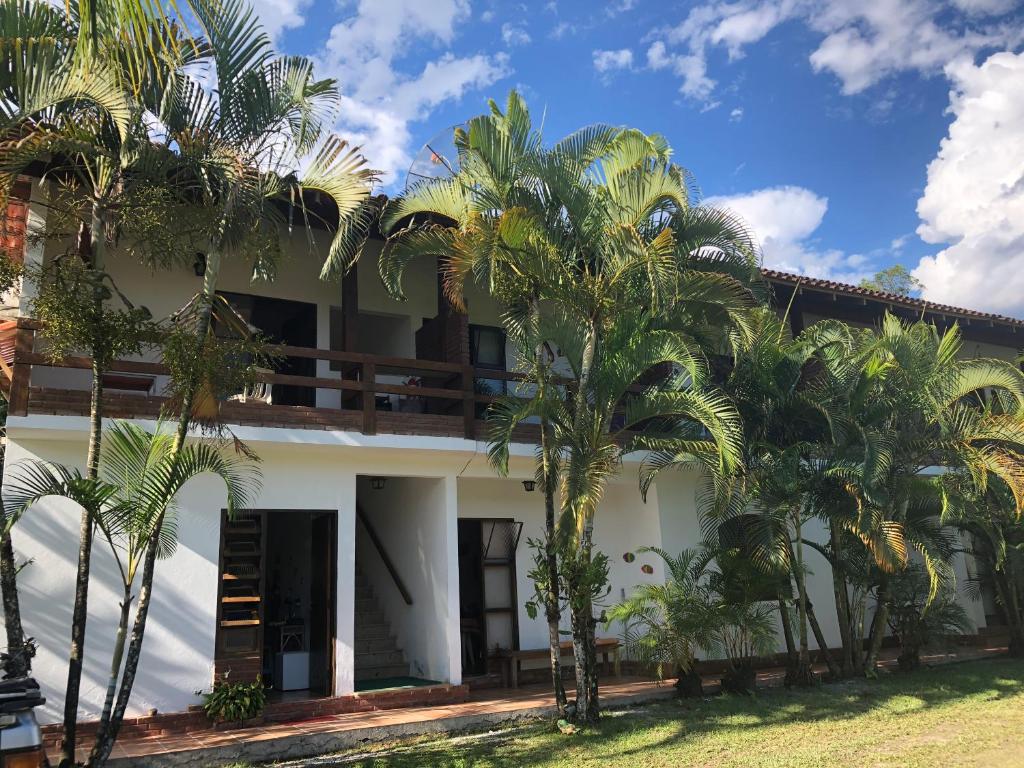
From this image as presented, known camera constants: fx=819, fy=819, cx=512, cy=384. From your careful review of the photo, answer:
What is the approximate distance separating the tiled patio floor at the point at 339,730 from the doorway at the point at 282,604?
0.89 m

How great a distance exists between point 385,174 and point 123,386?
4.18 meters

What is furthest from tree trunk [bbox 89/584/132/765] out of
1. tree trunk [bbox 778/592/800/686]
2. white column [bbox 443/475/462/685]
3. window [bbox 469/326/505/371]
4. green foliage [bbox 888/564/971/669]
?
green foliage [bbox 888/564/971/669]

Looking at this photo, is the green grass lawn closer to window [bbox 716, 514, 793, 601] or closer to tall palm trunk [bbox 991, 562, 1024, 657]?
window [bbox 716, 514, 793, 601]

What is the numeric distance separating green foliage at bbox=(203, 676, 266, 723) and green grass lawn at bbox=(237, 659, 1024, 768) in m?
1.36

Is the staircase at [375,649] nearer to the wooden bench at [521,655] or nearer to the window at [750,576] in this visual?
the wooden bench at [521,655]

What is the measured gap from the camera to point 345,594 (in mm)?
9555

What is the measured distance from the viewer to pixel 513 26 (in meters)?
7.85

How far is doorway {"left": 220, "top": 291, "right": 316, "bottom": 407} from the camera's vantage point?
11.7m

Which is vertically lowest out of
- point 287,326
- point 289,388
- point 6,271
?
point 6,271

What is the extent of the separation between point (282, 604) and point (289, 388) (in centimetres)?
325

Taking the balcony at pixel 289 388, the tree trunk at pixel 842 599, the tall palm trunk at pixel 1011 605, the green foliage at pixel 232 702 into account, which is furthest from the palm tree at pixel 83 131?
the tall palm trunk at pixel 1011 605

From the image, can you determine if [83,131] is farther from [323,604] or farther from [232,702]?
[323,604]

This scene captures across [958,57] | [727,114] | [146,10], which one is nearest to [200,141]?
[146,10]

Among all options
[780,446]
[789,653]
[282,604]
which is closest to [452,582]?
[282,604]
